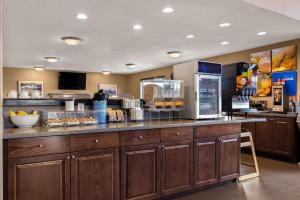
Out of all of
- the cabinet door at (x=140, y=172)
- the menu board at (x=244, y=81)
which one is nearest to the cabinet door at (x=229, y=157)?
the menu board at (x=244, y=81)

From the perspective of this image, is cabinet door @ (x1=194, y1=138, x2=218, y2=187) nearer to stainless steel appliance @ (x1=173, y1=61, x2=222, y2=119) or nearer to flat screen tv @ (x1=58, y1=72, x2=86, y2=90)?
stainless steel appliance @ (x1=173, y1=61, x2=222, y2=119)

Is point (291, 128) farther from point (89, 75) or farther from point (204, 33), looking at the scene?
point (89, 75)

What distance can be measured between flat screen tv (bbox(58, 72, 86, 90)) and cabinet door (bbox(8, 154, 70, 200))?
8821 mm

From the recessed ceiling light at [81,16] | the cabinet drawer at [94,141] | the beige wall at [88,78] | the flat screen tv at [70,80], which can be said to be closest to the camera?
the cabinet drawer at [94,141]

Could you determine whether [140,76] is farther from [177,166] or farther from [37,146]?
[37,146]

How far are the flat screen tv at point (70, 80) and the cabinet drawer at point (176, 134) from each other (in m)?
8.56

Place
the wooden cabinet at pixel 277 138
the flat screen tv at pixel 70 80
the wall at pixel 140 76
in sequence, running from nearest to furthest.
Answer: the wooden cabinet at pixel 277 138
the wall at pixel 140 76
the flat screen tv at pixel 70 80

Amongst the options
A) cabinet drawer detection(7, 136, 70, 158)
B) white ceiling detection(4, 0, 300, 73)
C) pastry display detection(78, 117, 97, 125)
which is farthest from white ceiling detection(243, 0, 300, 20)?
cabinet drawer detection(7, 136, 70, 158)

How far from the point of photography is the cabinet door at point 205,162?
3.08m

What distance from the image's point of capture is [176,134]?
9.52ft

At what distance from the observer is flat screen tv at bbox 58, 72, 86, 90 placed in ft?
34.5

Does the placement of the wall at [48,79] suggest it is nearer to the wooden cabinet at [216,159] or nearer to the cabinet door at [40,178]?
the cabinet door at [40,178]

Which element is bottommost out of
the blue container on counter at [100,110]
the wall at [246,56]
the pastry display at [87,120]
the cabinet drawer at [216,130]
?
the cabinet drawer at [216,130]

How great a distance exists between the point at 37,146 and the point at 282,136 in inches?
174
